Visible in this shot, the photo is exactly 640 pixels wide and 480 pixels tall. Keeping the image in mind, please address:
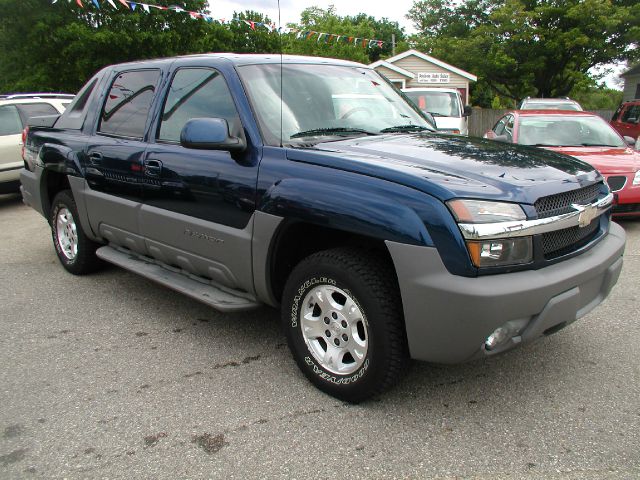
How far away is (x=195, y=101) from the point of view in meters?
3.85

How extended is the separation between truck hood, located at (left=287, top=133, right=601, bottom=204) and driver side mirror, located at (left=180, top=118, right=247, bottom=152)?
0.36 m

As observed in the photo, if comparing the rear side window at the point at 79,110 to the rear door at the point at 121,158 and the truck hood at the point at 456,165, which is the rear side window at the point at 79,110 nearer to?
the rear door at the point at 121,158

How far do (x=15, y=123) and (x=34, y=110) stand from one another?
414 millimetres

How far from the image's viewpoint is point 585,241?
10.2 ft

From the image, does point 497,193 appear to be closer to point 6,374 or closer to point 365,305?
point 365,305

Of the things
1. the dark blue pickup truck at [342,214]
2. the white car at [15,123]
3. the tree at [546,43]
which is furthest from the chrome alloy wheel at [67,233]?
the tree at [546,43]

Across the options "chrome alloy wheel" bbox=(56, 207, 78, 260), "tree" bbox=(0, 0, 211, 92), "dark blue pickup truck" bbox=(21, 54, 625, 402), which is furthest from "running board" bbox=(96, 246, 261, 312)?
"tree" bbox=(0, 0, 211, 92)

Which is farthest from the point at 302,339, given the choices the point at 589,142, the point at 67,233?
the point at 589,142

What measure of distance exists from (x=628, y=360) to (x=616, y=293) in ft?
4.33

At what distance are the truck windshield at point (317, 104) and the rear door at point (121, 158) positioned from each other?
1035mm

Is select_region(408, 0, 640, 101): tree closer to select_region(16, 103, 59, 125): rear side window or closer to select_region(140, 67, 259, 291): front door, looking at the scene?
select_region(16, 103, 59, 125): rear side window

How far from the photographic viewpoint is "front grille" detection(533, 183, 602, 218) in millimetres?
2736

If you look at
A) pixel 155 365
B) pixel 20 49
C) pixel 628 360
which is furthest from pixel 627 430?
pixel 20 49

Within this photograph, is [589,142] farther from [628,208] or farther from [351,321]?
[351,321]
